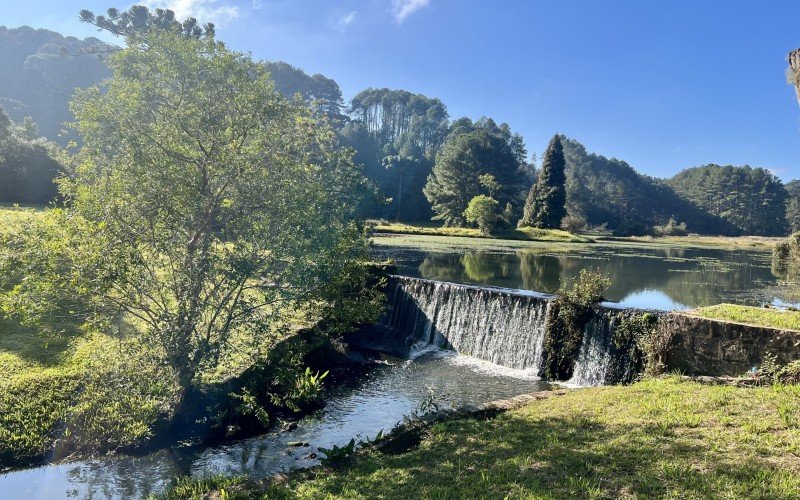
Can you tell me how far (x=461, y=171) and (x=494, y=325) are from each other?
5657cm

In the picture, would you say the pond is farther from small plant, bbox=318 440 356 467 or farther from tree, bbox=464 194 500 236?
tree, bbox=464 194 500 236

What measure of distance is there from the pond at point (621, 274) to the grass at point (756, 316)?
6.41 m

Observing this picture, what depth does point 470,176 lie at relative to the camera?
69500 millimetres

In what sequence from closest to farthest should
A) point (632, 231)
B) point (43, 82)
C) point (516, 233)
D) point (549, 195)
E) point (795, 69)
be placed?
point (795, 69) < point (516, 233) < point (549, 195) < point (632, 231) < point (43, 82)

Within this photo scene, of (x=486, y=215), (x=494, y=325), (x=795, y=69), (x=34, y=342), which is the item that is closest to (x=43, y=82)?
(x=486, y=215)

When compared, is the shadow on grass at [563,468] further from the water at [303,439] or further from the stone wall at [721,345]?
the stone wall at [721,345]

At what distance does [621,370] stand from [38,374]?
477 inches

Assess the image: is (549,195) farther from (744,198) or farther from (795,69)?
(744,198)

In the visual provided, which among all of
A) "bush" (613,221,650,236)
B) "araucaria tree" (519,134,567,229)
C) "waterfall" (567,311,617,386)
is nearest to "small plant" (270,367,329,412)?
"waterfall" (567,311,617,386)

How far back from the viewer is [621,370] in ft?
37.7

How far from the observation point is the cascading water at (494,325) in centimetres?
1213

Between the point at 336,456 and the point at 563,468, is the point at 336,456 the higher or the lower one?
the lower one

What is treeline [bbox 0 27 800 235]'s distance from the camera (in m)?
70.6

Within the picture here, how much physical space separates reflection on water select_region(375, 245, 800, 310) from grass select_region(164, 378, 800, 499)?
438 inches
